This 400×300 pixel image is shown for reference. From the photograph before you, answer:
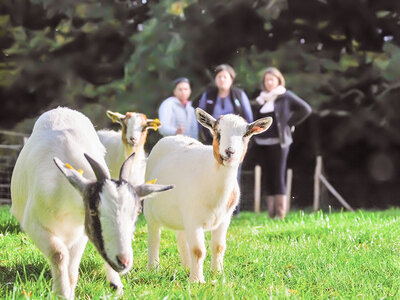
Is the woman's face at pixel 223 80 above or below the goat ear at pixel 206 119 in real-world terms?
above

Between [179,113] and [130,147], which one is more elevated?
[179,113]

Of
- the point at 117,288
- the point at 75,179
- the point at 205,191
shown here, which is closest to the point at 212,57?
the point at 205,191

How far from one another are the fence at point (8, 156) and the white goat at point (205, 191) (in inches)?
385

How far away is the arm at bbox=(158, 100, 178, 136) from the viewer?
8.32 meters

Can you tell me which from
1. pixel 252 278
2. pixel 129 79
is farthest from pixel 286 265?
pixel 129 79

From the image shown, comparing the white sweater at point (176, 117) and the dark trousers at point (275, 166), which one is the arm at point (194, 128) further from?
the dark trousers at point (275, 166)

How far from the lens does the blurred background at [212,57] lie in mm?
13766

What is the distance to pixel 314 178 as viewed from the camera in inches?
666

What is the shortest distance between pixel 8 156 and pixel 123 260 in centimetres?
1210

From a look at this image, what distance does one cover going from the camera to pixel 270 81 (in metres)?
9.27

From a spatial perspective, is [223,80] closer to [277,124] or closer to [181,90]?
[181,90]

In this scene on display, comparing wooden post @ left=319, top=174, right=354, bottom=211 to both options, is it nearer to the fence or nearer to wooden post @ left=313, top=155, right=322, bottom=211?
wooden post @ left=313, top=155, right=322, bottom=211

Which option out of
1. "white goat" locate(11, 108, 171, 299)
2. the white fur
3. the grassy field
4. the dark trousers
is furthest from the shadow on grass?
the dark trousers

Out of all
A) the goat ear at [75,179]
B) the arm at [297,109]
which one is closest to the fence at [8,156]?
the arm at [297,109]
